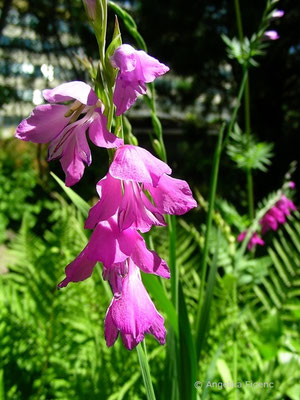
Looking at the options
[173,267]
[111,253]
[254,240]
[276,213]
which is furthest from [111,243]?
[276,213]

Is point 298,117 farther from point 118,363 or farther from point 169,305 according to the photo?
point 169,305

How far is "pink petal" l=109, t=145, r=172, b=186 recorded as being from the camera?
400 millimetres

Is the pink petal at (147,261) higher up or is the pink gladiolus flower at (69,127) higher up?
the pink gladiolus flower at (69,127)

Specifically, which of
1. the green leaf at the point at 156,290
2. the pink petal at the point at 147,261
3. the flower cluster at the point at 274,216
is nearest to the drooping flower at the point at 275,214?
the flower cluster at the point at 274,216

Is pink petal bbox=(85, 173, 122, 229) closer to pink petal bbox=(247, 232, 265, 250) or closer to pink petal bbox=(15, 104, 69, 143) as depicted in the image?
pink petal bbox=(15, 104, 69, 143)

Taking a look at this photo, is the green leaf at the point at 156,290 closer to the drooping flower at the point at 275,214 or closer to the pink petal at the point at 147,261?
the pink petal at the point at 147,261

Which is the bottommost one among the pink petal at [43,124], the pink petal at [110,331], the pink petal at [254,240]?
the pink petal at [110,331]

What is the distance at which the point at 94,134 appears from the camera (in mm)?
424

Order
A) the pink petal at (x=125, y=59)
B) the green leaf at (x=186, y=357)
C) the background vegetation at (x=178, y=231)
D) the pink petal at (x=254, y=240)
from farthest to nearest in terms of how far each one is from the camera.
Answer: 1. the pink petal at (x=254, y=240)
2. the background vegetation at (x=178, y=231)
3. the green leaf at (x=186, y=357)
4. the pink petal at (x=125, y=59)

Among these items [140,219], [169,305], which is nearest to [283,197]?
[169,305]

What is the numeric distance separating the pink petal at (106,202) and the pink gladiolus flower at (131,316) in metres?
0.09

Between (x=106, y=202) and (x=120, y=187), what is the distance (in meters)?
0.03

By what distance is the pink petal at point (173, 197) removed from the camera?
0.43 m

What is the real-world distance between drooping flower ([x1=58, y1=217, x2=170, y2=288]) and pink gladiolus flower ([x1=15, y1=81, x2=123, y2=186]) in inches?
2.7
